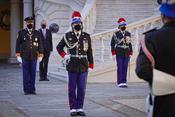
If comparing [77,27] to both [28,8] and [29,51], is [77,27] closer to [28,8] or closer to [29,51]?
[29,51]

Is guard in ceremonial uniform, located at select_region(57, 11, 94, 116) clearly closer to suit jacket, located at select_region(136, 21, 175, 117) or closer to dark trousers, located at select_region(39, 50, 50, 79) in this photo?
suit jacket, located at select_region(136, 21, 175, 117)

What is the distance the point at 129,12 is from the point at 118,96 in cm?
881

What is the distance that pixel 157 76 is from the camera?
4375 millimetres

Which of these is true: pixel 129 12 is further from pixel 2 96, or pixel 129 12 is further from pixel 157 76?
pixel 157 76

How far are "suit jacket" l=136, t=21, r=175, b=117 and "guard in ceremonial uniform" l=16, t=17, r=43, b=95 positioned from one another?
339 inches

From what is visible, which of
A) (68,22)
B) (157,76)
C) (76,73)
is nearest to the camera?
(157,76)

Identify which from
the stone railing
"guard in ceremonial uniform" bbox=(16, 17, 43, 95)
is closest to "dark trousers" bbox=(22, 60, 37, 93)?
"guard in ceremonial uniform" bbox=(16, 17, 43, 95)

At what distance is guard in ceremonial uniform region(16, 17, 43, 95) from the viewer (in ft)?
42.2

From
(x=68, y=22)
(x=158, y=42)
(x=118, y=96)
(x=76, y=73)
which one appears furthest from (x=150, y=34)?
(x=68, y=22)

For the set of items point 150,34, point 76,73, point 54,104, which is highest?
point 150,34

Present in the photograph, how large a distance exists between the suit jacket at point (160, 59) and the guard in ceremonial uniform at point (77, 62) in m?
5.31

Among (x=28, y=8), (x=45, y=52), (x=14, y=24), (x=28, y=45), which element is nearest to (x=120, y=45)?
(x=28, y=45)

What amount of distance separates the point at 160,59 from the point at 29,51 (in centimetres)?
867

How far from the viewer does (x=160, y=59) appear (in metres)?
4.44
